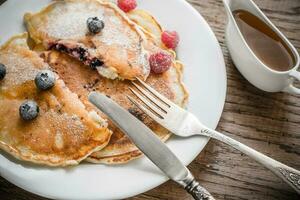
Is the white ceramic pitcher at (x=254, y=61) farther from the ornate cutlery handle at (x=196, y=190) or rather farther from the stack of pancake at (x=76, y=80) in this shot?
the ornate cutlery handle at (x=196, y=190)

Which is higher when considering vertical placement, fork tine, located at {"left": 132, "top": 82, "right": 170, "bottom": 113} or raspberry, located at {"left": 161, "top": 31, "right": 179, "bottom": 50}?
raspberry, located at {"left": 161, "top": 31, "right": 179, "bottom": 50}

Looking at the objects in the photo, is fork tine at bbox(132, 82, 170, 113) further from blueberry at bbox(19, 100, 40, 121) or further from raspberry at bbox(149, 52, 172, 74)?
blueberry at bbox(19, 100, 40, 121)

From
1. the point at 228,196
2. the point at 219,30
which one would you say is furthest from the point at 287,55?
the point at 228,196

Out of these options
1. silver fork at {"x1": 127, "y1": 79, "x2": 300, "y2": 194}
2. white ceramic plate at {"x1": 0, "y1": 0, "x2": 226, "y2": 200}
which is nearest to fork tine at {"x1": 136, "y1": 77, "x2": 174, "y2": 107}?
silver fork at {"x1": 127, "y1": 79, "x2": 300, "y2": 194}

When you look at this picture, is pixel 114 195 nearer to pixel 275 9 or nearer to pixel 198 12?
pixel 198 12

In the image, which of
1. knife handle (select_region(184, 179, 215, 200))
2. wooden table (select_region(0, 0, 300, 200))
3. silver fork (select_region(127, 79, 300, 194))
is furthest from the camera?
wooden table (select_region(0, 0, 300, 200))

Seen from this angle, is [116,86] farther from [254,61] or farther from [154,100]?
[254,61]
